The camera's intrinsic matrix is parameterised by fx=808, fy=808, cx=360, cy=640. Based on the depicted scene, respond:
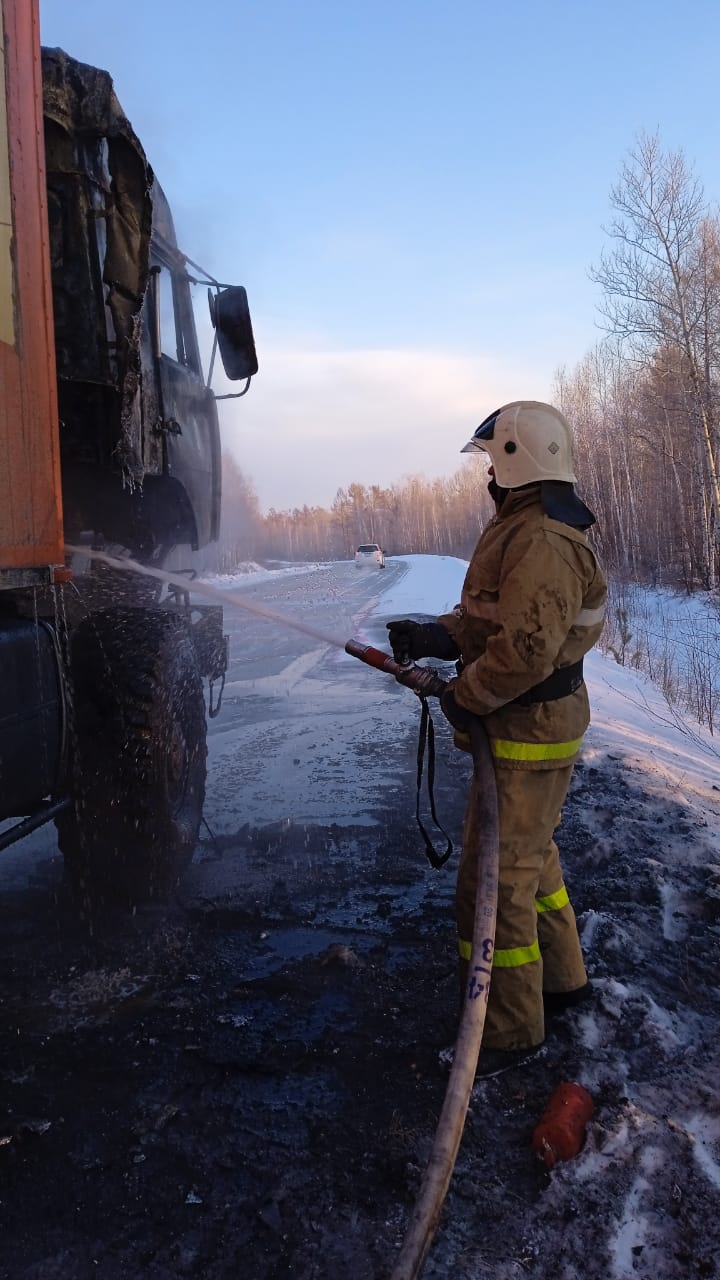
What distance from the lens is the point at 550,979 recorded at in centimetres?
267

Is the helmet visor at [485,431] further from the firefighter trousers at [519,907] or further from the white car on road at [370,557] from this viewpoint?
the white car on road at [370,557]

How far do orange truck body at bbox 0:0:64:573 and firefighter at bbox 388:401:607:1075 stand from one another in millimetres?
1394

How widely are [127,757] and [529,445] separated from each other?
1.98 metres

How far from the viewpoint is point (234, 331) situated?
184 inches

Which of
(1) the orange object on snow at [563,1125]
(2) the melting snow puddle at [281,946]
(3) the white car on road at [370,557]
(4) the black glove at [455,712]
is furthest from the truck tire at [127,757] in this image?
(3) the white car on road at [370,557]

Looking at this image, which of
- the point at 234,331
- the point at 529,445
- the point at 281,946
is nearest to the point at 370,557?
the point at 234,331

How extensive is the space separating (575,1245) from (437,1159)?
44 cm

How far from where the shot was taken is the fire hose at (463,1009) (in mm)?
1532

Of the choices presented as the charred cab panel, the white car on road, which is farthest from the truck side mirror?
the white car on road

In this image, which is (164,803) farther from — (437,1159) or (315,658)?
(315,658)

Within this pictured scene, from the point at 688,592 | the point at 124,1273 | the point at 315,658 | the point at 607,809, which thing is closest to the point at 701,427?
the point at 688,592

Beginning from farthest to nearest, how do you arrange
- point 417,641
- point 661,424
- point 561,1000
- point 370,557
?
point 370,557, point 661,424, point 417,641, point 561,1000

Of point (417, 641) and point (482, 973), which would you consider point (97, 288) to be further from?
point (482, 973)

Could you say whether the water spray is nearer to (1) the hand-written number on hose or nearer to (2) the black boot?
(1) the hand-written number on hose
